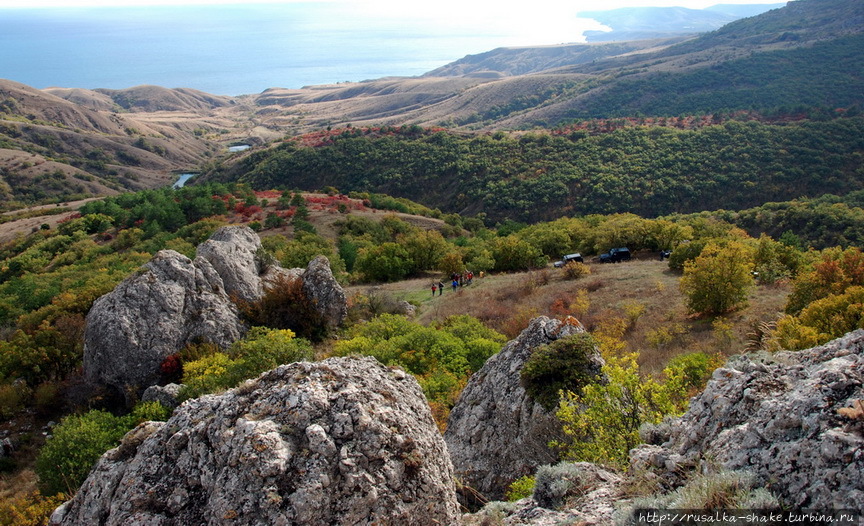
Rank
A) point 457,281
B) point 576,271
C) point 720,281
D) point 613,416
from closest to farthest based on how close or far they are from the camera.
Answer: point 613,416 < point 720,281 < point 576,271 < point 457,281

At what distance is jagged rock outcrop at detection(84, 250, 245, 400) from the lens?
66.1 ft

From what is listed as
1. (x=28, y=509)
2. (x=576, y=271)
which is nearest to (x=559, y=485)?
(x=28, y=509)

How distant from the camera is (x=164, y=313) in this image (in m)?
21.0

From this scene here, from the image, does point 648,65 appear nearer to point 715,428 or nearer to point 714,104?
point 714,104

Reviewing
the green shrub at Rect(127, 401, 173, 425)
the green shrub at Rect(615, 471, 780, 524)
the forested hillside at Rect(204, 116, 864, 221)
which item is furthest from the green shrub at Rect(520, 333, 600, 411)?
the forested hillside at Rect(204, 116, 864, 221)

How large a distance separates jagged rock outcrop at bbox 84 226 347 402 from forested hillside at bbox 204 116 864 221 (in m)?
54.3

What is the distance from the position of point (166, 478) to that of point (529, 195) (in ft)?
235

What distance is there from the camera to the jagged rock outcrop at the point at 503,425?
401 inches

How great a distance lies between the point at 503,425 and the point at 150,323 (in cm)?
1677

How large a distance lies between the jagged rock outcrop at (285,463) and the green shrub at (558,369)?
4133 mm

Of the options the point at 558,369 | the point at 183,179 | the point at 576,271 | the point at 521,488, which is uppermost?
the point at 558,369

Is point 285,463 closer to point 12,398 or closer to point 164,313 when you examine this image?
point 164,313

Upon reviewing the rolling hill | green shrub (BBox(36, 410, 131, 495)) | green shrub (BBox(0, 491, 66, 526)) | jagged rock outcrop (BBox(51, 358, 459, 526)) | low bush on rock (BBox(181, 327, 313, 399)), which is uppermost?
the rolling hill

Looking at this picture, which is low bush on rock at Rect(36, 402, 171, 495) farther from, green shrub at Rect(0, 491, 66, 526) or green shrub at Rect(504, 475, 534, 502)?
green shrub at Rect(504, 475, 534, 502)
